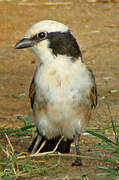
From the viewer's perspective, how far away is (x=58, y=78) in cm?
511

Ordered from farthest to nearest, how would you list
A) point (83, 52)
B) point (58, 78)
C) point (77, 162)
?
point (83, 52), point (77, 162), point (58, 78)

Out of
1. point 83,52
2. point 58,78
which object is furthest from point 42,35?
point 83,52

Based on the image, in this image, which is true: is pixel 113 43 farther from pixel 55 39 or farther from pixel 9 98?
pixel 55 39

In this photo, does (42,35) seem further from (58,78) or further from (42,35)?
(58,78)

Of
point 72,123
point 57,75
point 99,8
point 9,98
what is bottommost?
point 99,8

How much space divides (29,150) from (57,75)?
3.37 ft

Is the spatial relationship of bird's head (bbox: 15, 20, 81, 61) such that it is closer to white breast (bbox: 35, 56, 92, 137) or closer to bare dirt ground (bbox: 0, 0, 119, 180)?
white breast (bbox: 35, 56, 92, 137)

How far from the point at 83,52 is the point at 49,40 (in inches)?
219

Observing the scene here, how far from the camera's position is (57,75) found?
Result: 5.11 meters

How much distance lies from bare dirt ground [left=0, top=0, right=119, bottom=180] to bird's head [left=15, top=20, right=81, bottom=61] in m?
1.01

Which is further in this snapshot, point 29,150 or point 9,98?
point 9,98

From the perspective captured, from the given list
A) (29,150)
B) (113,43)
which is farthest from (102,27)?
(29,150)

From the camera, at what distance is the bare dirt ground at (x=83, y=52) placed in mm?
6203

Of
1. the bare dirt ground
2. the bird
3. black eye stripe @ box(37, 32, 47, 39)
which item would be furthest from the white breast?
the bare dirt ground
